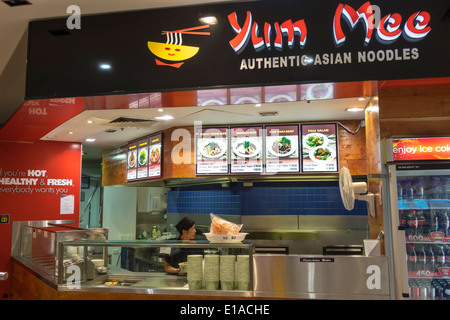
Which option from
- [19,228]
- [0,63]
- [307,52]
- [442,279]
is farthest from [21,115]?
[442,279]

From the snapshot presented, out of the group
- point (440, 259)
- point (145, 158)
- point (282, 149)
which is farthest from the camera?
point (145, 158)

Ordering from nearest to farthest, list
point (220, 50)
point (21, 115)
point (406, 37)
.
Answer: point (406, 37), point (220, 50), point (21, 115)

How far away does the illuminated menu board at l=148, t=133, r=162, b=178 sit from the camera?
6.18 meters

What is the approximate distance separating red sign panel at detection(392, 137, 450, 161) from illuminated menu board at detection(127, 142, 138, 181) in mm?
4863

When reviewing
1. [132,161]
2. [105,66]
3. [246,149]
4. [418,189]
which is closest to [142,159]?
[132,161]

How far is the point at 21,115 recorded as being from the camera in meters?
4.45

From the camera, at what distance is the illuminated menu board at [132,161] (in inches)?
274

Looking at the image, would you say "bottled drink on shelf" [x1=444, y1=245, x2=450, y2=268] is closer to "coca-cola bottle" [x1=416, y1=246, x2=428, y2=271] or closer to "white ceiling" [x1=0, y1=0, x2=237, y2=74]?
"coca-cola bottle" [x1=416, y1=246, x2=428, y2=271]

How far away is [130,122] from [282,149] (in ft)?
7.31

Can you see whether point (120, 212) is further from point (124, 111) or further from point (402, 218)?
point (402, 218)

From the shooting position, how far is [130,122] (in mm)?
5383

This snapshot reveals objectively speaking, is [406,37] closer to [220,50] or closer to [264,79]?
[264,79]

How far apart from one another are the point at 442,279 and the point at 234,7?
2.73 metres

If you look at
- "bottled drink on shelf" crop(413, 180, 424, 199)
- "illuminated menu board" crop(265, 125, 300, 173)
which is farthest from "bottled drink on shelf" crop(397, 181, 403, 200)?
"illuminated menu board" crop(265, 125, 300, 173)
